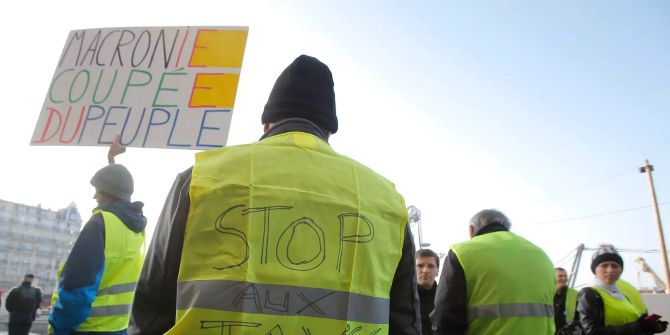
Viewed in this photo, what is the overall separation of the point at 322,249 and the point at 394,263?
308mm

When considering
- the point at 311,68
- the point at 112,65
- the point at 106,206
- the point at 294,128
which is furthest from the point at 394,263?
the point at 112,65

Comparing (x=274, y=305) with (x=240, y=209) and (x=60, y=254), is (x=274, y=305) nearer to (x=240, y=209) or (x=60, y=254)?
(x=240, y=209)

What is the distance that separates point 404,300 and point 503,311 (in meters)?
1.81

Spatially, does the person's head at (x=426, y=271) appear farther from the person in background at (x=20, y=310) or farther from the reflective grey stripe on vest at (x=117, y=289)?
the person in background at (x=20, y=310)

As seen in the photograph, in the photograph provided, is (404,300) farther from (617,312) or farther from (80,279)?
(617,312)

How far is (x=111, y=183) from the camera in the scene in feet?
12.2

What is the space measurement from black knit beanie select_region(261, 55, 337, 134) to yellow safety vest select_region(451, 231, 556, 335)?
1866 mm

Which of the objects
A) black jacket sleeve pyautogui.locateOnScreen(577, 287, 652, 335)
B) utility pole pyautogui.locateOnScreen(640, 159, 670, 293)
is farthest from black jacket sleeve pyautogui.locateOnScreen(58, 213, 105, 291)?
utility pole pyautogui.locateOnScreen(640, 159, 670, 293)

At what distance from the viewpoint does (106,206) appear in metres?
3.63

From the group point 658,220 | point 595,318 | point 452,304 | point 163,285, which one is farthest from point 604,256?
point 658,220

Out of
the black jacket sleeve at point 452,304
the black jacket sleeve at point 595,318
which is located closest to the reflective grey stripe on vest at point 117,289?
the black jacket sleeve at point 452,304

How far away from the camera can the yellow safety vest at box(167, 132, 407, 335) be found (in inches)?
55.6

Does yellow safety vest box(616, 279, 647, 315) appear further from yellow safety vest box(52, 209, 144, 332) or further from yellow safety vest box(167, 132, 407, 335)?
yellow safety vest box(52, 209, 144, 332)

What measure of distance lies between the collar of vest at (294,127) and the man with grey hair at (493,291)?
1.92 meters
